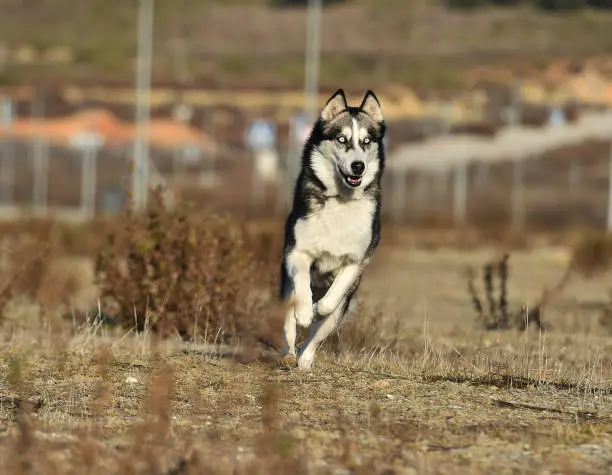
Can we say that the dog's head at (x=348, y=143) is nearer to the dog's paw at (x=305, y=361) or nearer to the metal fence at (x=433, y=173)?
the dog's paw at (x=305, y=361)

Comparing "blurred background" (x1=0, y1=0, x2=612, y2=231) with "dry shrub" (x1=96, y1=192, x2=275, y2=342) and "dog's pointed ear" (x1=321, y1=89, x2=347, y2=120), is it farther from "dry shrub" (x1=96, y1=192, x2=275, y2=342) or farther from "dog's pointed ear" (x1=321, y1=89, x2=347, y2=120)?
"dog's pointed ear" (x1=321, y1=89, x2=347, y2=120)

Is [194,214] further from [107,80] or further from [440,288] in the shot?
[107,80]

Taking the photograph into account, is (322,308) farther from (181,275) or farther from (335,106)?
(181,275)

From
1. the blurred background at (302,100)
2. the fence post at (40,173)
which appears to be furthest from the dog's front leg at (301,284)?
the fence post at (40,173)

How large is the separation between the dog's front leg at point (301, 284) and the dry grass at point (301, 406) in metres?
0.35

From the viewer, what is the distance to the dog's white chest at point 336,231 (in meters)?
9.44

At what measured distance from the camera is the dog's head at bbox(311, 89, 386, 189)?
9.79m

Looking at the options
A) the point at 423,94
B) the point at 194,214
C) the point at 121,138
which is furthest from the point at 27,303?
the point at 423,94

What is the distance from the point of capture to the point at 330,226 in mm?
9453

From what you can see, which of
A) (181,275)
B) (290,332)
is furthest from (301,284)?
(181,275)

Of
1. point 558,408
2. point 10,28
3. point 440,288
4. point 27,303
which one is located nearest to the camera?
point 558,408

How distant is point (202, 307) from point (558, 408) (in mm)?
4766

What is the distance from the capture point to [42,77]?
77688 mm

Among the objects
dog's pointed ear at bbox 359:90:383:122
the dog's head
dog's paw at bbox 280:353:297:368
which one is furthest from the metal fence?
dog's paw at bbox 280:353:297:368
